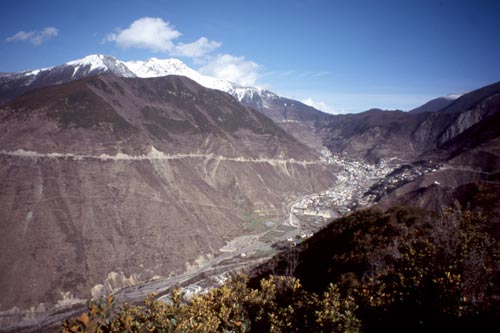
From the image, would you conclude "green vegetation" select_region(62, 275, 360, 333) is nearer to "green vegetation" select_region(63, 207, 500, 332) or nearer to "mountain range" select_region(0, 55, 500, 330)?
"green vegetation" select_region(63, 207, 500, 332)

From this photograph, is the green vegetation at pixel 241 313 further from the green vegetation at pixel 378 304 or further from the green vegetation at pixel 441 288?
the green vegetation at pixel 441 288

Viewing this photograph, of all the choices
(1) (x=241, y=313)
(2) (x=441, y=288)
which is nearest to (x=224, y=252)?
(1) (x=241, y=313)

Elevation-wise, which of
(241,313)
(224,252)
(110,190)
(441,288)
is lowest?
(224,252)

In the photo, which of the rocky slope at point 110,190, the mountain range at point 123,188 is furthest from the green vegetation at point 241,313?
the rocky slope at point 110,190

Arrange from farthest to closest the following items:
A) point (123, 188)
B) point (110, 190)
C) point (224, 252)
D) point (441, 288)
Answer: point (224, 252), point (123, 188), point (110, 190), point (441, 288)

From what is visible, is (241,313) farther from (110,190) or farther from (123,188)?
(123,188)

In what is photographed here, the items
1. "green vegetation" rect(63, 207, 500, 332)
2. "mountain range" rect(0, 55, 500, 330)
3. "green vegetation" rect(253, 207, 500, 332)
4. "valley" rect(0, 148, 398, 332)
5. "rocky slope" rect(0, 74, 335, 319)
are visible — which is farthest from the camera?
"rocky slope" rect(0, 74, 335, 319)

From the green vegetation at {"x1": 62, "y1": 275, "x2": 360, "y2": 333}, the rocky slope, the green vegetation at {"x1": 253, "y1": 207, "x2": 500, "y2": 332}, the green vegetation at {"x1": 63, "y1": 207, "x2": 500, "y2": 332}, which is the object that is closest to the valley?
the rocky slope

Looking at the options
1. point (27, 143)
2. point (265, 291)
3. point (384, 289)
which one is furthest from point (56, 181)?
point (384, 289)
